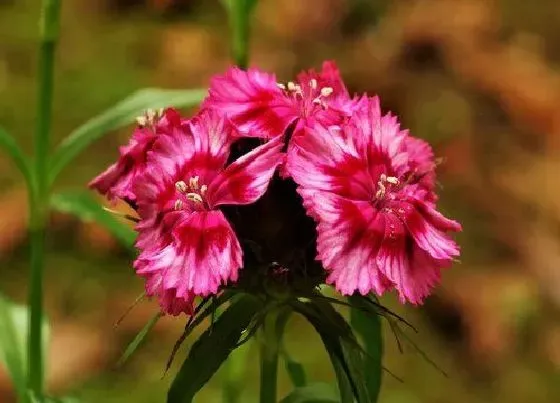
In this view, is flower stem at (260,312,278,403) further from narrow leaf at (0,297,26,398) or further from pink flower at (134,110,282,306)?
narrow leaf at (0,297,26,398)

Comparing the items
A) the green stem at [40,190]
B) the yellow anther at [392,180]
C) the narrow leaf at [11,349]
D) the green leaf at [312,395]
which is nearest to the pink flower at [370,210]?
the yellow anther at [392,180]

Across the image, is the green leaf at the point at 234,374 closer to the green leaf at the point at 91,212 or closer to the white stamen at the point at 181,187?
the green leaf at the point at 91,212

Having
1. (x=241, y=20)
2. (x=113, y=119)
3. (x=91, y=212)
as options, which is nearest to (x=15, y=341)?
(x=91, y=212)

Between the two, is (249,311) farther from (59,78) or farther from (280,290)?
(59,78)

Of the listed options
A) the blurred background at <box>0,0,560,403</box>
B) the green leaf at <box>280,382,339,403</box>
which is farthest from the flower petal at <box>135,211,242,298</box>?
the blurred background at <box>0,0,560,403</box>

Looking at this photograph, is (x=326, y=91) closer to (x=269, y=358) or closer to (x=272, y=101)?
(x=272, y=101)

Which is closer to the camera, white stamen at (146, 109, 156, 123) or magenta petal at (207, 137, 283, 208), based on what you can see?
magenta petal at (207, 137, 283, 208)
